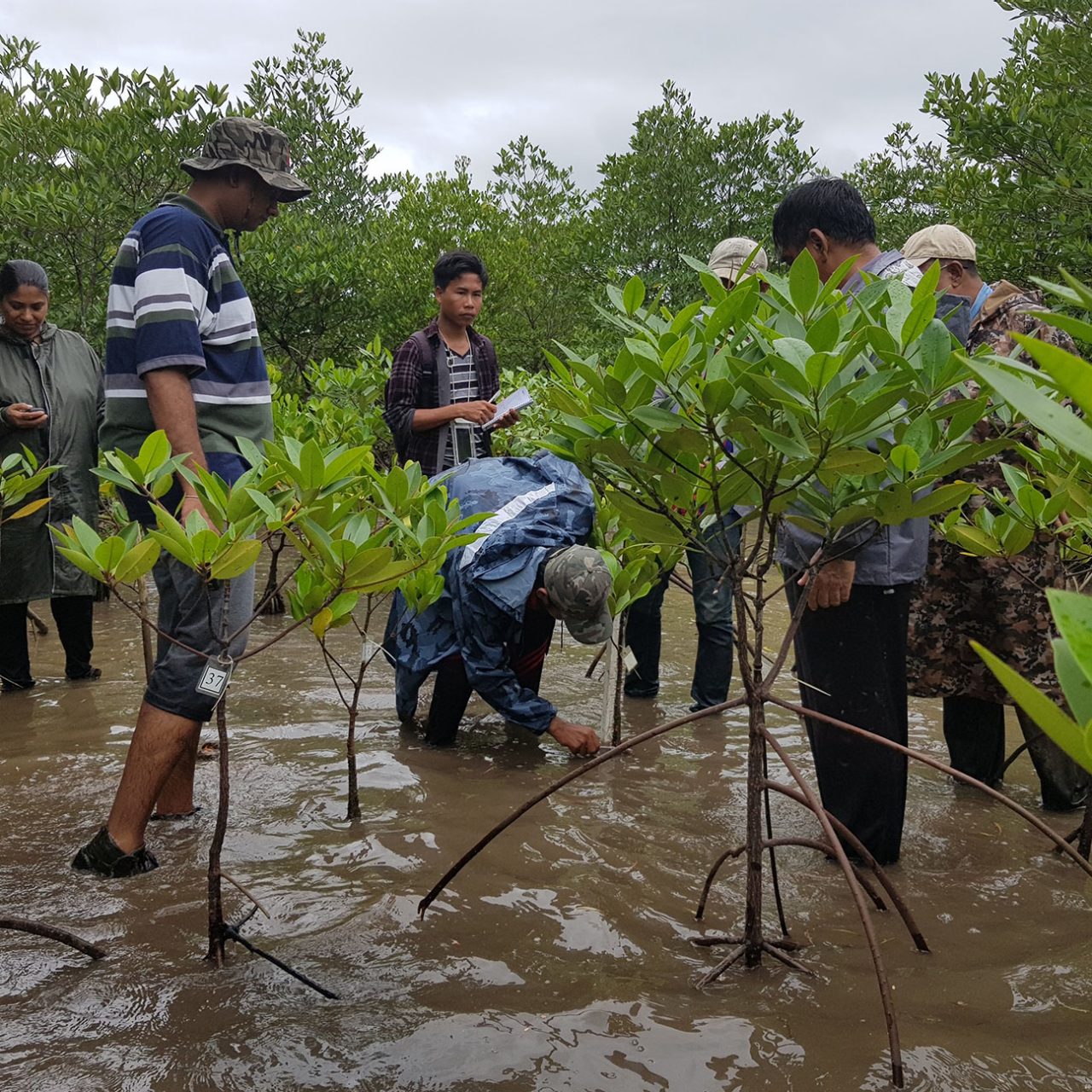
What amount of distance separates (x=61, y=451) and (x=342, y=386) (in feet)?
9.13

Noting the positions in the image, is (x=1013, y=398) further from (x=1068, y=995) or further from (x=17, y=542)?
(x=17, y=542)

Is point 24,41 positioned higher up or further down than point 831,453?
higher up

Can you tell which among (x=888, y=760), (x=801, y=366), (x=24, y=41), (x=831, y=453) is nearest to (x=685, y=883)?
(x=888, y=760)

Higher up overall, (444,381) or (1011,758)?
(444,381)

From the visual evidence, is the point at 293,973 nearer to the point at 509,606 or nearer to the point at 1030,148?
the point at 509,606

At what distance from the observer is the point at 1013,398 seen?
68 centimetres

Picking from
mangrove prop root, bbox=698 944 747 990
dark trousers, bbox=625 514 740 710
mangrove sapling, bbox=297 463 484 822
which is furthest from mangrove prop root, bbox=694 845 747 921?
dark trousers, bbox=625 514 740 710

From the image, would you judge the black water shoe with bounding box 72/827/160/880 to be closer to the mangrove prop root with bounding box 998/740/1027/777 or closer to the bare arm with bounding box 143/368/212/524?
the bare arm with bounding box 143/368/212/524

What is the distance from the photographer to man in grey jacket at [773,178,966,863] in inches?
105

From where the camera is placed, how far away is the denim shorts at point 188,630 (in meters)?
2.58

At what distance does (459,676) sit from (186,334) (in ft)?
5.31

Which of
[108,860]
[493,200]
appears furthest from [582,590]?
[493,200]

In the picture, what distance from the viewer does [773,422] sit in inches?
73.9

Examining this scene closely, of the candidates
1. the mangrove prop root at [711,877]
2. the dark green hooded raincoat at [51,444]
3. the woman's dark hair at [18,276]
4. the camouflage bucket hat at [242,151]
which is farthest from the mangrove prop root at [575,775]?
the woman's dark hair at [18,276]
